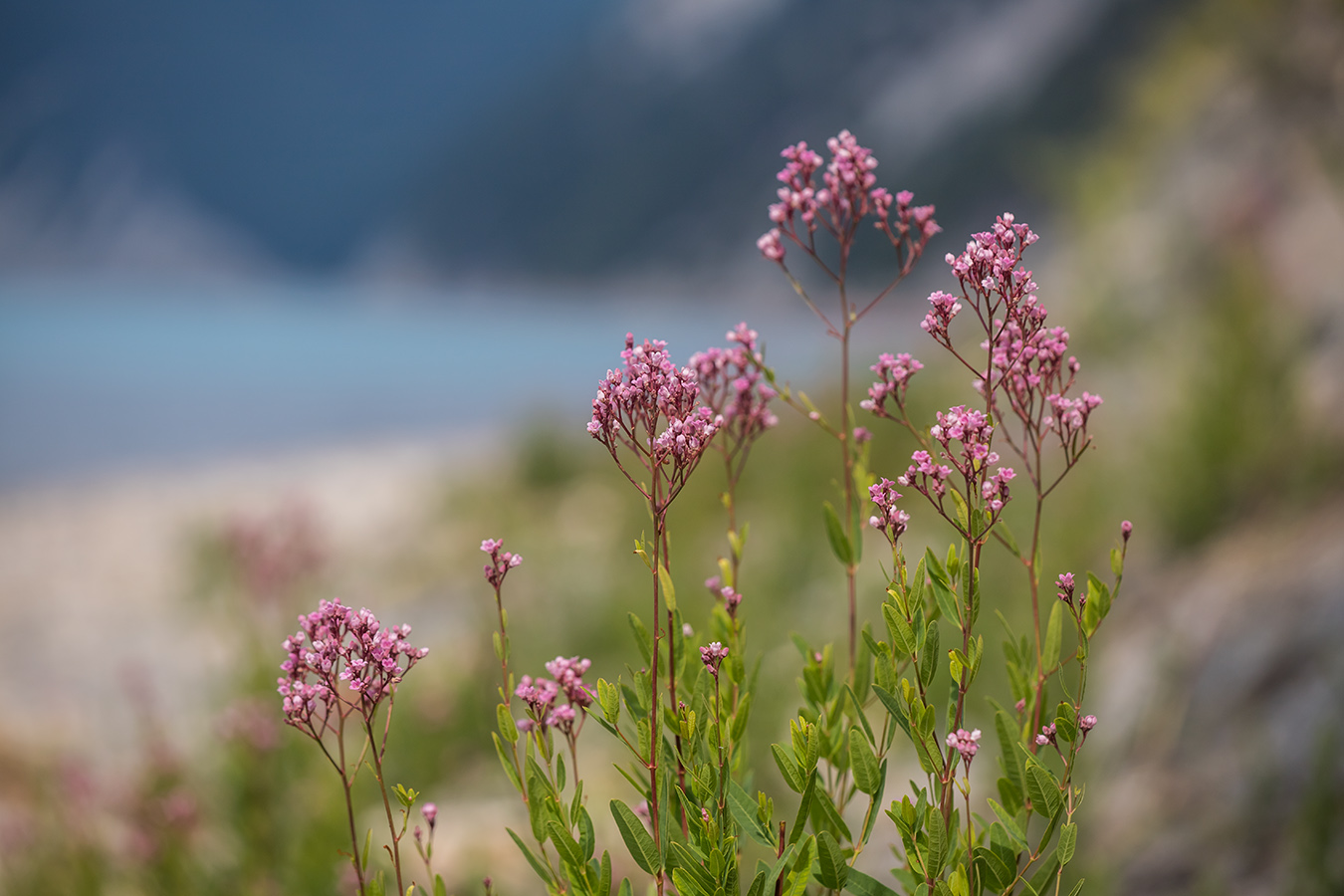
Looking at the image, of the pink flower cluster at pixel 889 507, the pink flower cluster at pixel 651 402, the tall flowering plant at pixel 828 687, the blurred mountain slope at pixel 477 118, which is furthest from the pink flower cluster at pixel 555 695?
the blurred mountain slope at pixel 477 118

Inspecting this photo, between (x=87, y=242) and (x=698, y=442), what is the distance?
12055 centimetres

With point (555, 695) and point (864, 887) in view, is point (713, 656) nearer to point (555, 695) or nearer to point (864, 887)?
point (555, 695)

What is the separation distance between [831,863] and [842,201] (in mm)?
737

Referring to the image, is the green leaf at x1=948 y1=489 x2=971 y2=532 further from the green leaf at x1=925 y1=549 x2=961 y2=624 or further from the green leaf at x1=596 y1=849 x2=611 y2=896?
the green leaf at x1=596 y1=849 x2=611 y2=896

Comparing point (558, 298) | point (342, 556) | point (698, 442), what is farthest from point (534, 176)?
point (698, 442)

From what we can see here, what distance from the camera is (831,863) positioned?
803 millimetres

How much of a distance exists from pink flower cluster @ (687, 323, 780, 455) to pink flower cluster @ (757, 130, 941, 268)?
0.12 m

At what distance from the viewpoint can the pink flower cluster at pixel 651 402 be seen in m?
0.81

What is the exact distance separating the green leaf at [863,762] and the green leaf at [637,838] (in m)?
0.21

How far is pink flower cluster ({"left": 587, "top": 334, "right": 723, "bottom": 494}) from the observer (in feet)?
2.66

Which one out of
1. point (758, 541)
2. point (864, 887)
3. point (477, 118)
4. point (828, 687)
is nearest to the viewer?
point (864, 887)

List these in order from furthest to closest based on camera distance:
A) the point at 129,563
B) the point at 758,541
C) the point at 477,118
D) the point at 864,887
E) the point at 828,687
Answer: the point at 477,118, the point at 129,563, the point at 758,541, the point at 828,687, the point at 864,887

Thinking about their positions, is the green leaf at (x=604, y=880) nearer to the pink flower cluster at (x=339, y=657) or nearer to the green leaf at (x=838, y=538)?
the pink flower cluster at (x=339, y=657)

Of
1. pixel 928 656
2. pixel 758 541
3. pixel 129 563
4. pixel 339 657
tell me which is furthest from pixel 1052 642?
pixel 129 563
